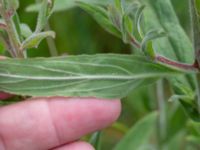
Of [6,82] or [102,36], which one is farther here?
[102,36]

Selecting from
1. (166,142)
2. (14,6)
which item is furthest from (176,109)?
(14,6)

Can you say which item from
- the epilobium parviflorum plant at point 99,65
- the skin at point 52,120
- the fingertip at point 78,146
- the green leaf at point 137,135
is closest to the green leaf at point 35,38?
the epilobium parviflorum plant at point 99,65

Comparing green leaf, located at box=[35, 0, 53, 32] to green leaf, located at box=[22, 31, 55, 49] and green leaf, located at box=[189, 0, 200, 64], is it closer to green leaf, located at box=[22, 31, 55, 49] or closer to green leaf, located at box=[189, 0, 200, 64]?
green leaf, located at box=[22, 31, 55, 49]

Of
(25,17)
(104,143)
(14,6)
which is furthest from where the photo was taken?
(104,143)

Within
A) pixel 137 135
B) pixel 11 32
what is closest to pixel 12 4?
pixel 11 32

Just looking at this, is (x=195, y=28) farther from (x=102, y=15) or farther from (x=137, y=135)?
(x=137, y=135)

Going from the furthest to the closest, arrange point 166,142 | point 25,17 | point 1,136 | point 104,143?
point 104,143 → point 25,17 → point 166,142 → point 1,136

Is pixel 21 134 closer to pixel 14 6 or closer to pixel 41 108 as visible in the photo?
pixel 41 108
